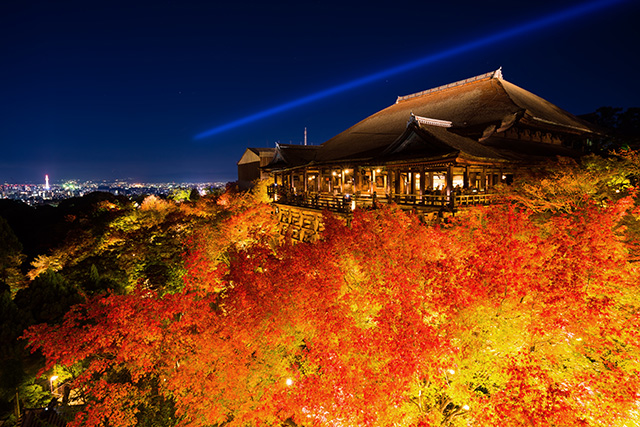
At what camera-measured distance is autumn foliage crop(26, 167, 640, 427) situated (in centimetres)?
899

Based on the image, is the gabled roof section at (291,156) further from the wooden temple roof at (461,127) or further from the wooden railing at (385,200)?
the wooden railing at (385,200)

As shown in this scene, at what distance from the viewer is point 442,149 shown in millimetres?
16812

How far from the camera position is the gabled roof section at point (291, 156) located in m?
31.4

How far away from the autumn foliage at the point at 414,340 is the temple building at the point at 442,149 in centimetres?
519

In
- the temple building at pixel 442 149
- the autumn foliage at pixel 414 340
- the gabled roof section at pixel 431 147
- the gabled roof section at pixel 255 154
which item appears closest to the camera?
the autumn foliage at pixel 414 340

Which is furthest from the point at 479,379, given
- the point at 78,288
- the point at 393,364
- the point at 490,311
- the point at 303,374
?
the point at 78,288

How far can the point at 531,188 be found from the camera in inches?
627

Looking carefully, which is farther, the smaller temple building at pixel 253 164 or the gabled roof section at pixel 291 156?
the smaller temple building at pixel 253 164

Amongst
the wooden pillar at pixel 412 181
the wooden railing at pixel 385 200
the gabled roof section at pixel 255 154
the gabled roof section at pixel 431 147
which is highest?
the gabled roof section at pixel 255 154

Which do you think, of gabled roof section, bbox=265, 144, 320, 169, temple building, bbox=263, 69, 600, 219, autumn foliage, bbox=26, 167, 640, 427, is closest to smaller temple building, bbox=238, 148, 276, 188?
temple building, bbox=263, 69, 600, 219

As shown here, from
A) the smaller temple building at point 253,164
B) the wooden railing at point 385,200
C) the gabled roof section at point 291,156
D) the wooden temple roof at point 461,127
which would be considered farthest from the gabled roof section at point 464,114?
the smaller temple building at point 253,164

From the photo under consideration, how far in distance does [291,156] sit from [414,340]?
83.4 feet

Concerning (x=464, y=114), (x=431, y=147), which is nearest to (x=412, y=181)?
(x=431, y=147)

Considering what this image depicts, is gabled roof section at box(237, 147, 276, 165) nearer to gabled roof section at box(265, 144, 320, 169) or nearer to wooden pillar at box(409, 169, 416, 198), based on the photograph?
gabled roof section at box(265, 144, 320, 169)
